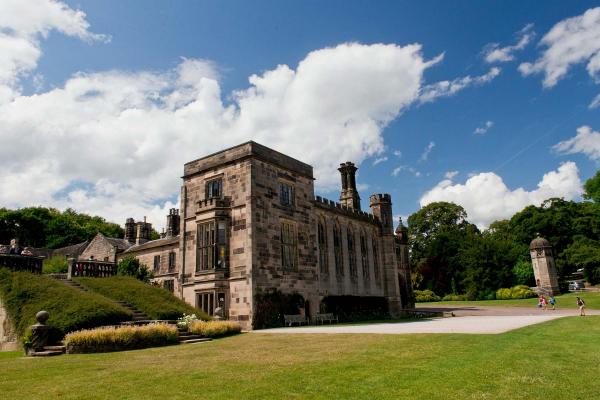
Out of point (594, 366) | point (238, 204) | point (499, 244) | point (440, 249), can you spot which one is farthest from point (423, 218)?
point (594, 366)

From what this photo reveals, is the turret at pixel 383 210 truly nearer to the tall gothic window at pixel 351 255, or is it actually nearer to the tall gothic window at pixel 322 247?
the tall gothic window at pixel 351 255

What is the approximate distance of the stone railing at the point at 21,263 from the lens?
19172 mm

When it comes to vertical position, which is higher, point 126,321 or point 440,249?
point 440,249

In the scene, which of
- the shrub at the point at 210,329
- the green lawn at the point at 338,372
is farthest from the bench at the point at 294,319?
the green lawn at the point at 338,372

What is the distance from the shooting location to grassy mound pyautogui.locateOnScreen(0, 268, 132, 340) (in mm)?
15672

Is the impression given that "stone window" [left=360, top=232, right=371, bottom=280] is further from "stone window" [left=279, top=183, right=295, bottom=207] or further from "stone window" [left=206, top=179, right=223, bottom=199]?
"stone window" [left=206, top=179, right=223, bottom=199]

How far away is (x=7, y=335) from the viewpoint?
1659cm

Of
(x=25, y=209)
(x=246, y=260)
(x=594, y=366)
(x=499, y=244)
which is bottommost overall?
(x=594, y=366)

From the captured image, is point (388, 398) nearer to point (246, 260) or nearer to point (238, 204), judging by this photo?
point (246, 260)

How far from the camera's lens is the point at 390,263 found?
39500mm

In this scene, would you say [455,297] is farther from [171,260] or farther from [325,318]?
[171,260]

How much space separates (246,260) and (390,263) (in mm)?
19249

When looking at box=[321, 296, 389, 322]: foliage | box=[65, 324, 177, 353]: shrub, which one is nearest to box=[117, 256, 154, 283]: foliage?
box=[321, 296, 389, 322]: foliage

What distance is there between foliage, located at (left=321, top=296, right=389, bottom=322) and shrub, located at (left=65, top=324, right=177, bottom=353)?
1575 centimetres
